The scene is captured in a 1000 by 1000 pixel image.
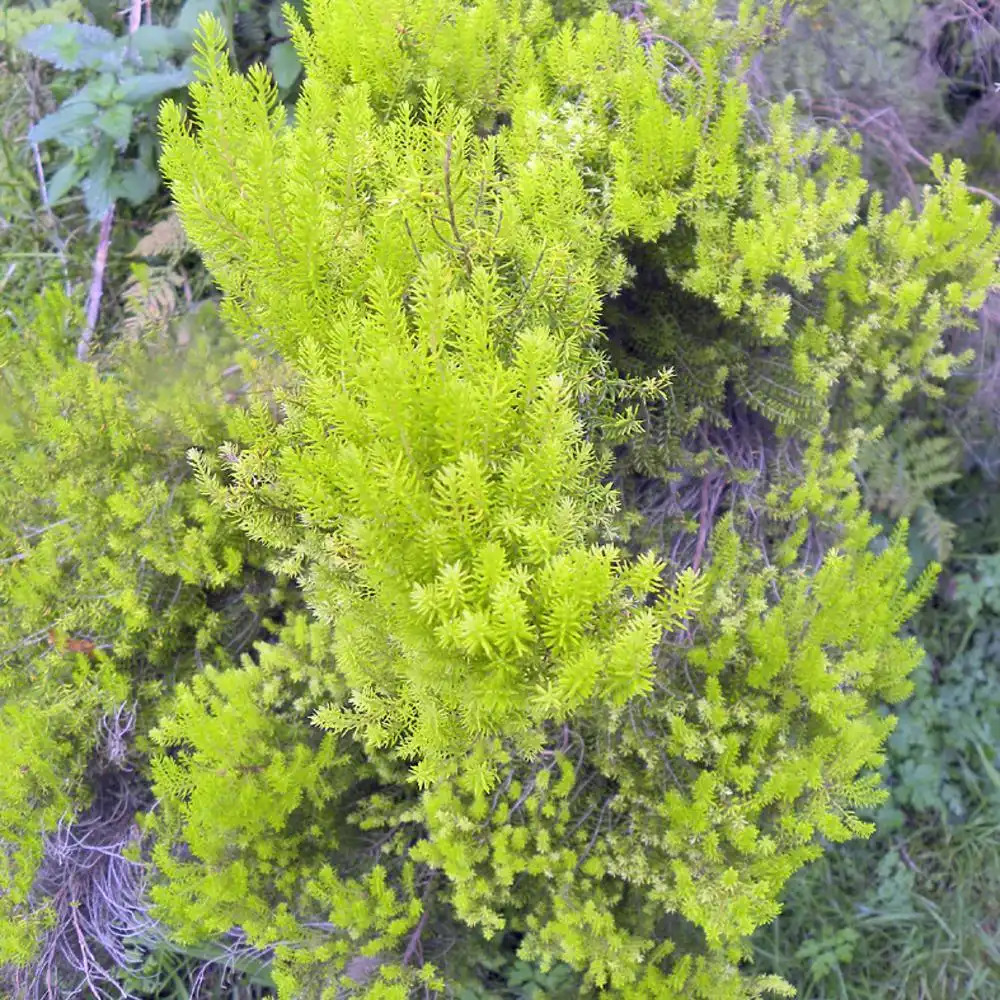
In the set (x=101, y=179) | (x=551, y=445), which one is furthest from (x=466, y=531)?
(x=101, y=179)

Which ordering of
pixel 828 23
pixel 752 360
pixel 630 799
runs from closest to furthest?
pixel 630 799 < pixel 752 360 < pixel 828 23

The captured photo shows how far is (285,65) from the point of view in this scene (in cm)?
211

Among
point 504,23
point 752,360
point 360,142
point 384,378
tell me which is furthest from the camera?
point 752,360

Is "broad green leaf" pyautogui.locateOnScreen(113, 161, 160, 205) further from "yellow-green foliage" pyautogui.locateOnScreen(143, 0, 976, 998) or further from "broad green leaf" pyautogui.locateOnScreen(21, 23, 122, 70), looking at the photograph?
"yellow-green foliage" pyautogui.locateOnScreen(143, 0, 976, 998)

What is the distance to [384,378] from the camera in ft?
3.07

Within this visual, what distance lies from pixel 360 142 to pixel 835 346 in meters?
0.99

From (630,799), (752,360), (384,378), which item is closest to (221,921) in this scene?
(630,799)

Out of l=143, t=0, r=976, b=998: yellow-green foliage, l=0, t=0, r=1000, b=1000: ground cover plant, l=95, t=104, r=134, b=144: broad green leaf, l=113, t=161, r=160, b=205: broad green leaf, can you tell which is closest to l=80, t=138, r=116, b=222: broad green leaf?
l=113, t=161, r=160, b=205: broad green leaf

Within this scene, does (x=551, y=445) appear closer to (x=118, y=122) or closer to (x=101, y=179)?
(x=118, y=122)

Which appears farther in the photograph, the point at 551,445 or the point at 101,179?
the point at 101,179

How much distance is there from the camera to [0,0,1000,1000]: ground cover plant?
1052 mm

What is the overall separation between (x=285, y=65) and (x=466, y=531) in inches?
66.3

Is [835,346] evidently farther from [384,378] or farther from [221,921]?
[221,921]

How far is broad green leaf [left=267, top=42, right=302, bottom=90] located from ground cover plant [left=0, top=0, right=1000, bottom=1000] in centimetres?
53
